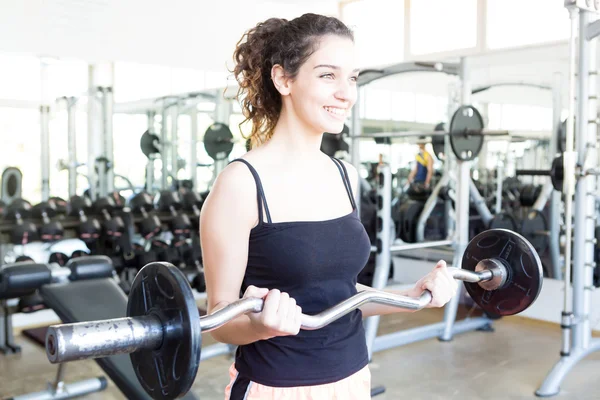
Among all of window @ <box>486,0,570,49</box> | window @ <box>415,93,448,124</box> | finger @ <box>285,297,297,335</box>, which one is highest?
window @ <box>486,0,570,49</box>

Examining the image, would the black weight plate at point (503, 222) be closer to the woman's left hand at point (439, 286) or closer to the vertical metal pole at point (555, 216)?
the vertical metal pole at point (555, 216)

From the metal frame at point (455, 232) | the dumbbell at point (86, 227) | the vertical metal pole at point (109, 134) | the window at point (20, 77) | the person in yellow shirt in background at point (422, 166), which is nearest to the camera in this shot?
the metal frame at point (455, 232)

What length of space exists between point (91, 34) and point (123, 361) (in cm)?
386

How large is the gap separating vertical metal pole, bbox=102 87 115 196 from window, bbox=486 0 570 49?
3.24 m

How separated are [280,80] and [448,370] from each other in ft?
8.83

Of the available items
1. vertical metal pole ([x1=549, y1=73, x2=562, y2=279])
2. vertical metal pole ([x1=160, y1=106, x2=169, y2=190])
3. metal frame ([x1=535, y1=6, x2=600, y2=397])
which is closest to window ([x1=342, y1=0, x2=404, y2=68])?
vertical metal pole ([x1=160, y1=106, x2=169, y2=190])

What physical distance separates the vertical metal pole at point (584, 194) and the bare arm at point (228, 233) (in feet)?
7.96

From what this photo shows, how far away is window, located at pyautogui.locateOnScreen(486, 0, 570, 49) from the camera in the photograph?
5.00 m

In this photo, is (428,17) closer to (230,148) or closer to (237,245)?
(230,148)

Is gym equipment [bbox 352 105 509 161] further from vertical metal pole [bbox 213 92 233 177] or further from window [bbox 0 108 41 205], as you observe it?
window [bbox 0 108 41 205]

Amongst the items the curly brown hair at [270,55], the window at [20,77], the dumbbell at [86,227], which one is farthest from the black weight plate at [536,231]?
the window at [20,77]

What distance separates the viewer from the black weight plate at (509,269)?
1.12m

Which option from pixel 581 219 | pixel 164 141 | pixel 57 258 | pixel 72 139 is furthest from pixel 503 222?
pixel 72 139

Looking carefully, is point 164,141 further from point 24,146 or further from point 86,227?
point 86,227
